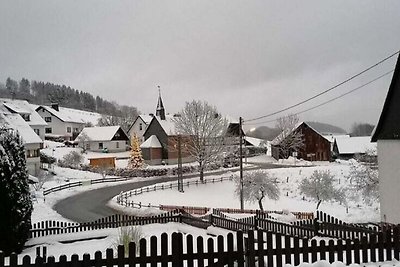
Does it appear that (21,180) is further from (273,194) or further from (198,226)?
(273,194)

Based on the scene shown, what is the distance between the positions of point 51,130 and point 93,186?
188ft

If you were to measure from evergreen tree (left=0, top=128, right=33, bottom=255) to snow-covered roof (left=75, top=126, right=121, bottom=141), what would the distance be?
2898 inches

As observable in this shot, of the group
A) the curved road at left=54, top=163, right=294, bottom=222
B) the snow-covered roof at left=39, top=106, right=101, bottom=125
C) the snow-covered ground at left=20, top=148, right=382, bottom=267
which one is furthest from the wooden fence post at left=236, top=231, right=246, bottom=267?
the snow-covered roof at left=39, top=106, right=101, bottom=125

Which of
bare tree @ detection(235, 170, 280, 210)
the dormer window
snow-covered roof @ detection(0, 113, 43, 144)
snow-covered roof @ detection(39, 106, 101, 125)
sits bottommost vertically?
bare tree @ detection(235, 170, 280, 210)

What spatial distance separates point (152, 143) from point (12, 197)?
61.9 meters

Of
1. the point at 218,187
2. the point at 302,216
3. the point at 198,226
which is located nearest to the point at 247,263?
the point at 198,226

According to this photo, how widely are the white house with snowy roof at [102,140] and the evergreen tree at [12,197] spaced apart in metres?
73.0

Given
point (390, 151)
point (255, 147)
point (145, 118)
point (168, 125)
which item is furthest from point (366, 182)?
point (145, 118)

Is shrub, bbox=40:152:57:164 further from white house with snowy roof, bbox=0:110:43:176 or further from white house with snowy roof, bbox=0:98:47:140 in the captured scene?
white house with snowy roof, bbox=0:110:43:176

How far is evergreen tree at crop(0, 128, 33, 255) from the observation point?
1439 centimetres

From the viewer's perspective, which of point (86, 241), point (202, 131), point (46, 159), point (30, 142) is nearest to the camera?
point (86, 241)

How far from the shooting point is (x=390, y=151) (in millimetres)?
18453

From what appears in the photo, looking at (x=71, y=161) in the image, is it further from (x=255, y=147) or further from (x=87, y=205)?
(x=255, y=147)

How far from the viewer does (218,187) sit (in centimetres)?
5047
